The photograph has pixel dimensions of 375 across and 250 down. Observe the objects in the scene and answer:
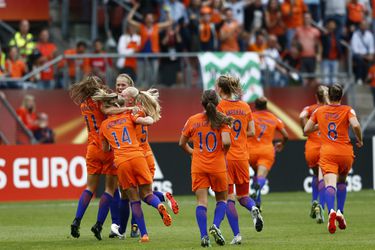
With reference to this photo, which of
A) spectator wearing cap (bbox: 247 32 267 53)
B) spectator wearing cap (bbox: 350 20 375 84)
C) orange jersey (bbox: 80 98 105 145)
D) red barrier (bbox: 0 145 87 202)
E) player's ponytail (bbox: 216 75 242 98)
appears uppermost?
player's ponytail (bbox: 216 75 242 98)

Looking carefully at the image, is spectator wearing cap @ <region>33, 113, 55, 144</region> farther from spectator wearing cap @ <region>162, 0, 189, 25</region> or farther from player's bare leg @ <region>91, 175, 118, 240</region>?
player's bare leg @ <region>91, 175, 118, 240</region>

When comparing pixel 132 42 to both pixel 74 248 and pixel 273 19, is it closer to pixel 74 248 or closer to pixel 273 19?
→ pixel 273 19

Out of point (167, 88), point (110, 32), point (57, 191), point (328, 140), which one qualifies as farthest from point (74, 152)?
point (328, 140)

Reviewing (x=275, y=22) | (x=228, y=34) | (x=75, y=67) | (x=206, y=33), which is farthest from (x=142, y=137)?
(x=275, y=22)

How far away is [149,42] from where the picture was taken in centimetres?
2923

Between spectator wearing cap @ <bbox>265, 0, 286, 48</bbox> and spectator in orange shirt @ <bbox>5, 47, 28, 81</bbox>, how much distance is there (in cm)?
691

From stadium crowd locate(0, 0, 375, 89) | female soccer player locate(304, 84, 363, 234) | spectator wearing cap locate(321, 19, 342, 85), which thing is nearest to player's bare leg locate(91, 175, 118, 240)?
female soccer player locate(304, 84, 363, 234)

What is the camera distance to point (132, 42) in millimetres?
29219

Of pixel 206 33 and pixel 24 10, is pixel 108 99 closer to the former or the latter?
pixel 206 33

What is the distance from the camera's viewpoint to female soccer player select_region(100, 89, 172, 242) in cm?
1619

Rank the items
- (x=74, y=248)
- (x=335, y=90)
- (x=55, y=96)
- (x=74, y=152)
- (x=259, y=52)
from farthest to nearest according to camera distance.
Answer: (x=259, y=52)
(x=55, y=96)
(x=74, y=152)
(x=335, y=90)
(x=74, y=248)

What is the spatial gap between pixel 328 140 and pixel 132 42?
1211 centimetres

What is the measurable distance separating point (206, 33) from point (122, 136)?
1388 cm

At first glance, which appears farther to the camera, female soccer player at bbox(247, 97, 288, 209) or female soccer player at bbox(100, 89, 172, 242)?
female soccer player at bbox(247, 97, 288, 209)
